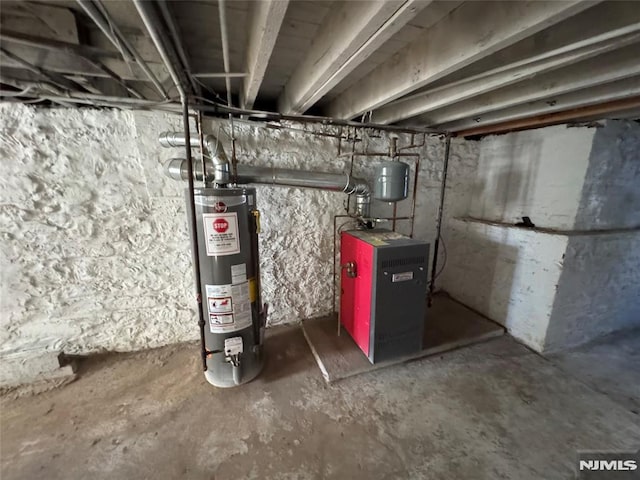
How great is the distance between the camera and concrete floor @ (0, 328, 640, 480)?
1.25 m

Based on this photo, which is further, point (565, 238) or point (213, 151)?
point (565, 238)

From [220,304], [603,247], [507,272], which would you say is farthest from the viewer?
[507,272]

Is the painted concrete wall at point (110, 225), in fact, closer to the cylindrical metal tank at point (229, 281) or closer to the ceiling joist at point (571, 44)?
the cylindrical metal tank at point (229, 281)

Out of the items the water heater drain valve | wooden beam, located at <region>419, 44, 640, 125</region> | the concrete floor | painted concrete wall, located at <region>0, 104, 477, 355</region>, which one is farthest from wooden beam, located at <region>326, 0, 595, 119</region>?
the concrete floor

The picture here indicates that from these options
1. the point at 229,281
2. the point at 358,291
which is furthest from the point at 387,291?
the point at 229,281

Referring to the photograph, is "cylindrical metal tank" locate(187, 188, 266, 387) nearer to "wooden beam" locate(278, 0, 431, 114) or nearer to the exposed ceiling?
the exposed ceiling

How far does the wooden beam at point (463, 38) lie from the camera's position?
30.8 inches

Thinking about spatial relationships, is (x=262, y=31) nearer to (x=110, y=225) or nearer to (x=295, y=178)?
(x=295, y=178)

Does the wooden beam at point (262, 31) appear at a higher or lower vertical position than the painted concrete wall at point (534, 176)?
higher

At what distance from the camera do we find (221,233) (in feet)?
4.90

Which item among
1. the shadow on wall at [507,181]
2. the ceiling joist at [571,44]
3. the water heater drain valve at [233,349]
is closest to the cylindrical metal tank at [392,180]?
the ceiling joist at [571,44]

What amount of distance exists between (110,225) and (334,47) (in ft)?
6.20

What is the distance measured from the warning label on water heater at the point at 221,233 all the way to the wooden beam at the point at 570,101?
2097mm

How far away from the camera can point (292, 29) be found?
3.68 feet
